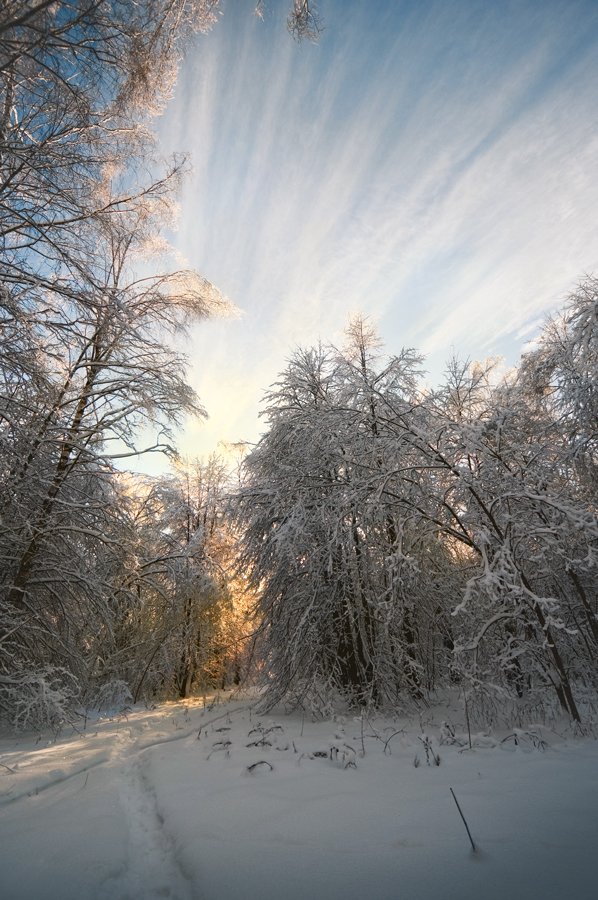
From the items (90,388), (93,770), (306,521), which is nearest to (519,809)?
(93,770)

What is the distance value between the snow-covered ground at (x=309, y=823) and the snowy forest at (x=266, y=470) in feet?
3.80

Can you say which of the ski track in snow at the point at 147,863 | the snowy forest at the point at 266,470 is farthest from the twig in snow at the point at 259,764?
the snowy forest at the point at 266,470

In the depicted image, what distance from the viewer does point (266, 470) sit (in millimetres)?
8719

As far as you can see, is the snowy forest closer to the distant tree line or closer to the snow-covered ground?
the distant tree line

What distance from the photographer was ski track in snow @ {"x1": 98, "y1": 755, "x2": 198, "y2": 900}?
1.85 metres

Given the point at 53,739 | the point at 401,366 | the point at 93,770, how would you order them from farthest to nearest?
the point at 401,366
the point at 53,739
the point at 93,770

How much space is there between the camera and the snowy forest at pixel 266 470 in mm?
4305

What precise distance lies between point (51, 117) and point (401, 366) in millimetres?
6894

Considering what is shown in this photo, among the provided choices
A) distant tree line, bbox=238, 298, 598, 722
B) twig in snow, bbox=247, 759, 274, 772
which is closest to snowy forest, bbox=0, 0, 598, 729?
distant tree line, bbox=238, 298, 598, 722

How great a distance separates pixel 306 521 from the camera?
661 centimetres

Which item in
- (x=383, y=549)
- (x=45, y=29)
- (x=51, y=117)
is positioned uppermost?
(x=51, y=117)

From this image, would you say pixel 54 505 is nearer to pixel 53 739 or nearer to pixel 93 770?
pixel 53 739

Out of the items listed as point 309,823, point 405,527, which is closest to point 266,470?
point 405,527

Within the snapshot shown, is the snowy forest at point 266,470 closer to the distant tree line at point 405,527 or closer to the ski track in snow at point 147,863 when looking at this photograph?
the distant tree line at point 405,527
